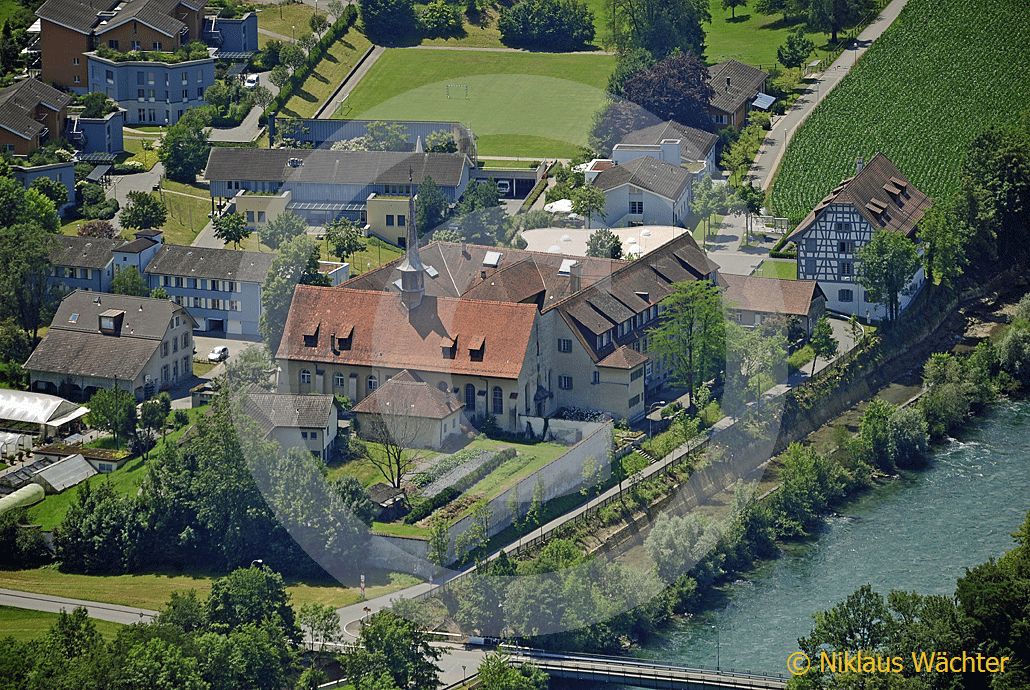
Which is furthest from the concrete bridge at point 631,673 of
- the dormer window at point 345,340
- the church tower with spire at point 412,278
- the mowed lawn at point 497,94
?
the mowed lawn at point 497,94

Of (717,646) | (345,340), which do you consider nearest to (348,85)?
(345,340)

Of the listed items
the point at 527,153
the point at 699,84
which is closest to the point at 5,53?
the point at 527,153

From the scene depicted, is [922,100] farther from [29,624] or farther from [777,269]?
[29,624]

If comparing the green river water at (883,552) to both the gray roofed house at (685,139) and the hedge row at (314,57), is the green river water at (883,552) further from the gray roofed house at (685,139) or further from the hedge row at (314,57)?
the hedge row at (314,57)

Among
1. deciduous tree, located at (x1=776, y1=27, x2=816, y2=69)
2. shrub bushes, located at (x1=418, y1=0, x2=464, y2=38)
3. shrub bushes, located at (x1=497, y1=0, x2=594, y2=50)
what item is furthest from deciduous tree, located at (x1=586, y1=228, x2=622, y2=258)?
shrub bushes, located at (x1=418, y1=0, x2=464, y2=38)

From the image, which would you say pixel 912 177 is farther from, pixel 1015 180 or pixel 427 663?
pixel 427 663

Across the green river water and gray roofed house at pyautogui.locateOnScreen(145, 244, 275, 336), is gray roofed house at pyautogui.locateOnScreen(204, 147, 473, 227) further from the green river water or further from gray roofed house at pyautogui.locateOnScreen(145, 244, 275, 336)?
the green river water
